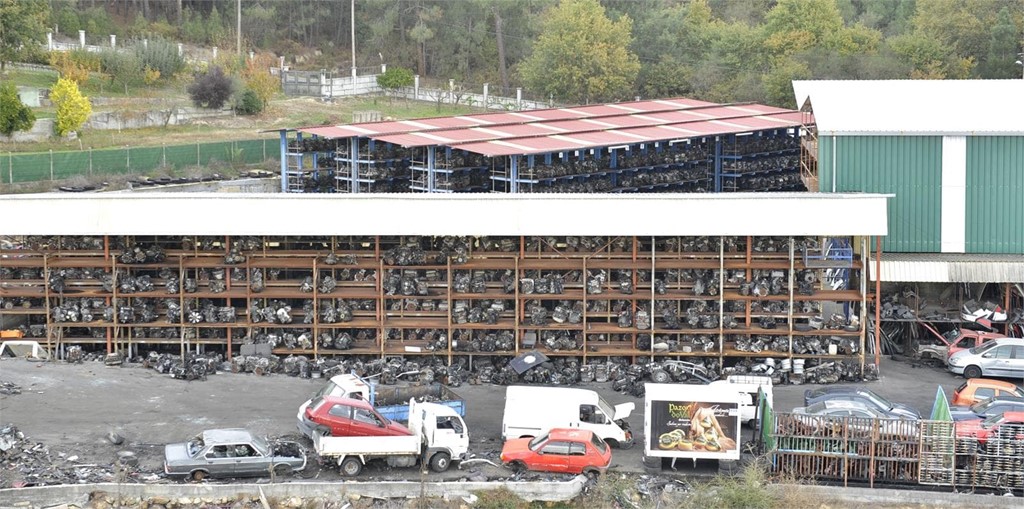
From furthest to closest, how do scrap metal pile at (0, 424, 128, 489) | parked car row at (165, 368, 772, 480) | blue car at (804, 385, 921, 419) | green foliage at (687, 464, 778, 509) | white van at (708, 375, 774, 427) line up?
blue car at (804, 385, 921, 419), white van at (708, 375, 774, 427), parked car row at (165, 368, 772, 480), scrap metal pile at (0, 424, 128, 489), green foliage at (687, 464, 778, 509)

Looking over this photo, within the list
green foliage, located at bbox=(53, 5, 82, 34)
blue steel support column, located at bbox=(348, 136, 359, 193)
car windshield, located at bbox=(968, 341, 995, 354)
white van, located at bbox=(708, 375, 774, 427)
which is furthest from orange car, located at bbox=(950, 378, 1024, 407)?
green foliage, located at bbox=(53, 5, 82, 34)

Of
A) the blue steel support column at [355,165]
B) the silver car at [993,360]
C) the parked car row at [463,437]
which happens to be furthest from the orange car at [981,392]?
the blue steel support column at [355,165]

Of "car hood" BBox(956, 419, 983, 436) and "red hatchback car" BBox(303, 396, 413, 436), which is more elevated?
"red hatchback car" BBox(303, 396, 413, 436)

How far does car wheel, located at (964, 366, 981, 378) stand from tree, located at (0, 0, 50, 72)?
156 feet

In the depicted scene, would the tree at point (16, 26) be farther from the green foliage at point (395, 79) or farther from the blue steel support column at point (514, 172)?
the blue steel support column at point (514, 172)

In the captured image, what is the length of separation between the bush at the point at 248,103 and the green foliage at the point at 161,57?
569 centimetres

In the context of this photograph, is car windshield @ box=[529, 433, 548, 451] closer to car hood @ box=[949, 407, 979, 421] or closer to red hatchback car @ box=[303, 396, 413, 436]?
red hatchback car @ box=[303, 396, 413, 436]

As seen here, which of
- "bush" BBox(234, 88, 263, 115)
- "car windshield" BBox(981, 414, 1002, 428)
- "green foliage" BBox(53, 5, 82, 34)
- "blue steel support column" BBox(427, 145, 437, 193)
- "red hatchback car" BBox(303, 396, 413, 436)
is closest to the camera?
"red hatchback car" BBox(303, 396, 413, 436)

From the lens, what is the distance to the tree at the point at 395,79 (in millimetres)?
73375

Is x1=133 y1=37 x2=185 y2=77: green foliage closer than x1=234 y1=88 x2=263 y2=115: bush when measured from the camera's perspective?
No

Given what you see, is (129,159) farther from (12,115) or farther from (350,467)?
(350,467)

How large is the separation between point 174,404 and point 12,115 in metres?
29.1

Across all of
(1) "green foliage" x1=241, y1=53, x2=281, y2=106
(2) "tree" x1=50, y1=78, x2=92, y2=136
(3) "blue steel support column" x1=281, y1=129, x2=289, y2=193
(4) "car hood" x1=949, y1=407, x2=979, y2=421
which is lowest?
(4) "car hood" x1=949, y1=407, x2=979, y2=421

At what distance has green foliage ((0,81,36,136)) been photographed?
2019 inches
